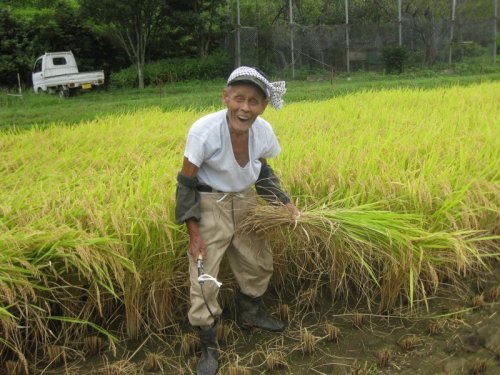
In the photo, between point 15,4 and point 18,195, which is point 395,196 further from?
point 15,4

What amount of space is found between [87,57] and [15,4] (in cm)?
232

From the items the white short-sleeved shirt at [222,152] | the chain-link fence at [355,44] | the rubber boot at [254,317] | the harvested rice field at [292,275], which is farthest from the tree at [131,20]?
the rubber boot at [254,317]

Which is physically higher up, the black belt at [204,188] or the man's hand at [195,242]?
the black belt at [204,188]

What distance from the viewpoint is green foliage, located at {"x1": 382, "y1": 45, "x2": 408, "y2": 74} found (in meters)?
14.0

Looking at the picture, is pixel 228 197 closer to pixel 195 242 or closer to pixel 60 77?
pixel 195 242

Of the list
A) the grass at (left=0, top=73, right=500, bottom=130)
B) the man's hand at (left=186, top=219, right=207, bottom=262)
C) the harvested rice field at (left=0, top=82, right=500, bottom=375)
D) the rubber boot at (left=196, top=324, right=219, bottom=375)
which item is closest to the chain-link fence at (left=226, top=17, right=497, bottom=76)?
the grass at (left=0, top=73, right=500, bottom=130)

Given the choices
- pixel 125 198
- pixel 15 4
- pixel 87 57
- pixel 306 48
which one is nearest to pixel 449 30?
pixel 306 48

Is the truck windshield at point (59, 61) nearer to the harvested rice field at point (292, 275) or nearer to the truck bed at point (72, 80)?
the truck bed at point (72, 80)

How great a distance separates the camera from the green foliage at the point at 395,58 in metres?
14.0

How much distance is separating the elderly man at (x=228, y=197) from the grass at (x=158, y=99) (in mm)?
3829

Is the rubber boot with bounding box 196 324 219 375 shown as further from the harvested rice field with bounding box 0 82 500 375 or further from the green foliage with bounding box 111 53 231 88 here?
the green foliage with bounding box 111 53 231 88

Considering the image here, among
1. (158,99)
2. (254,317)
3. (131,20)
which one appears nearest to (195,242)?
(254,317)

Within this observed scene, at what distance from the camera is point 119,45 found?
570 inches

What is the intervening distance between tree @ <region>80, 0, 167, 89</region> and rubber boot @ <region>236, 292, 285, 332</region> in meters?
11.9
